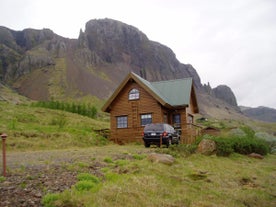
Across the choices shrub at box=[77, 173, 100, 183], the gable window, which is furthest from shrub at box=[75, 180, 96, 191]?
the gable window

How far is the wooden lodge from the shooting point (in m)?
26.2

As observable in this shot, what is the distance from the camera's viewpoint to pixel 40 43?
146 metres

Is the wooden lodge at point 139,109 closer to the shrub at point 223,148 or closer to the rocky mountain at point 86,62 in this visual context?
the shrub at point 223,148

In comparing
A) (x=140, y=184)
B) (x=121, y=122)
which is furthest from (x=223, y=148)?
(x=121, y=122)

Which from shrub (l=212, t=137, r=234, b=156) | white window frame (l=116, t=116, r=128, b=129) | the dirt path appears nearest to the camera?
the dirt path

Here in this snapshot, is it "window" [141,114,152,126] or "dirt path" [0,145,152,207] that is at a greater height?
"window" [141,114,152,126]

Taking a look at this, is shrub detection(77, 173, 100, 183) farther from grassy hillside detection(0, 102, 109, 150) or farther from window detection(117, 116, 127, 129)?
window detection(117, 116, 127, 129)

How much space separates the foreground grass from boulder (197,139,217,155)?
395 cm

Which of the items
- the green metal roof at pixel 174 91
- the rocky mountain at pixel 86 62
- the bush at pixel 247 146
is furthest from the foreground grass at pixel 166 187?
the rocky mountain at pixel 86 62

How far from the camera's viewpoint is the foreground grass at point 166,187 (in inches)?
275

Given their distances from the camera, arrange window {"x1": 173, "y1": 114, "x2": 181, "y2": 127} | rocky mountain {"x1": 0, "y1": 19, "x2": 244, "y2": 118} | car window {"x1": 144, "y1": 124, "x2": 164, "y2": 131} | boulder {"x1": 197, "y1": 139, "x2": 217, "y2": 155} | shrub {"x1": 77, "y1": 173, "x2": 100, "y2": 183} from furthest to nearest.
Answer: rocky mountain {"x1": 0, "y1": 19, "x2": 244, "y2": 118}
window {"x1": 173, "y1": 114, "x2": 181, "y2": 127}
car window {"x1": 144, "y1": 124, "x2": 164, "y2": 131}
boulder {"x1": 197, "y1": 139, "x2": 217, "y2": 155}
shrub {"x1": 77, "y1": 173, "x2": 100, "y2": 183}

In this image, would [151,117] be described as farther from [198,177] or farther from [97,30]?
[97,30]

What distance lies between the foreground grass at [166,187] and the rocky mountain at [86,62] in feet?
296

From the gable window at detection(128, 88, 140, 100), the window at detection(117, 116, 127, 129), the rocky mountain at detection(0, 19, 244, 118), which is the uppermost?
the rocky mountain at detection(0, 19, 244, 118)
